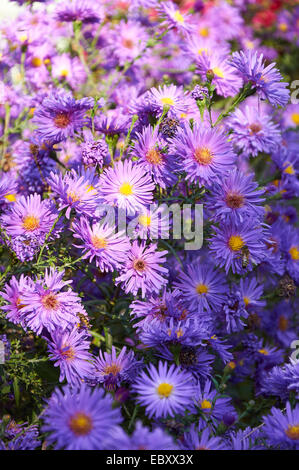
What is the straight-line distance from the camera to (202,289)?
3.77 feet

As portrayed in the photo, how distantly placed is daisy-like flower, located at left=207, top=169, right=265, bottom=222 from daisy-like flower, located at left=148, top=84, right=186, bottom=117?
0.65ft

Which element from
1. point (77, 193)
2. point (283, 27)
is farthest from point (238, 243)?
point (283, 27)

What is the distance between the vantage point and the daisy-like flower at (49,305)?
96cm

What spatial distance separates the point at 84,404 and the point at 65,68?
3.93ft

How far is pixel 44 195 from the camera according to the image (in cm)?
125

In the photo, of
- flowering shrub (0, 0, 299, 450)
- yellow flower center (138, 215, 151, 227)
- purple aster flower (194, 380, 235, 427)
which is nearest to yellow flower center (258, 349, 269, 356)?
flowering shrub (0, 0, 299, 450)

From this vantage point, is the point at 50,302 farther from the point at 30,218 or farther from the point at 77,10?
the point at 77,10

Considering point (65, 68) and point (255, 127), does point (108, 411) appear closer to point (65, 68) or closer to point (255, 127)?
point (255, 127)

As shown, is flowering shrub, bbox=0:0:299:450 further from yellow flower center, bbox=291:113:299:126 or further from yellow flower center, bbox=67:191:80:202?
yellow flower center, bbox=291:113:299:126

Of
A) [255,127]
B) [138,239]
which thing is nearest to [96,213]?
[138,239]

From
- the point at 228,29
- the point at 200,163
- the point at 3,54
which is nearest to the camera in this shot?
the point at 200,163

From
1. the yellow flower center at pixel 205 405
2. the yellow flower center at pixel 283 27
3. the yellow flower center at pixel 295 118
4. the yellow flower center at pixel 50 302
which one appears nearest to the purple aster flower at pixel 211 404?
the yellow flower center at pixel 205 405

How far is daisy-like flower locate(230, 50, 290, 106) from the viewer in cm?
109

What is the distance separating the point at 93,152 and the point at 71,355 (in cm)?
43
